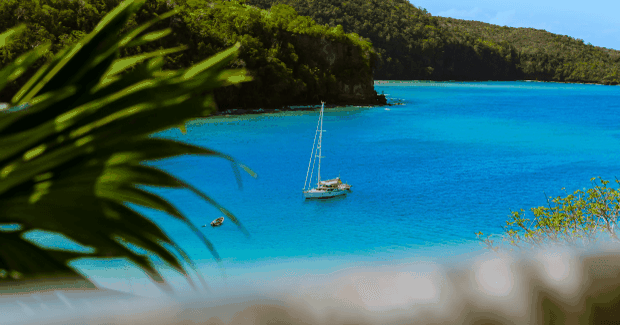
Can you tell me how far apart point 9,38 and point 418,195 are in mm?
20587

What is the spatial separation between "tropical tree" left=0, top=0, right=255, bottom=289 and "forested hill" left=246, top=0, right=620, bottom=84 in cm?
9701

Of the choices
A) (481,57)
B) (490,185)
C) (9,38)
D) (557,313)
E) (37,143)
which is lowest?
(490,185)

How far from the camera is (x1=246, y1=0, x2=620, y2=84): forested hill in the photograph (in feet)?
336

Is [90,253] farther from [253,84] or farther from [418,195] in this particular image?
[253,84]

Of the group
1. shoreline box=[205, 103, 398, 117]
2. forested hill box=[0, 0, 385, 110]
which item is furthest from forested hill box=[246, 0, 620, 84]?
shoreline box=[205, 103, 398, 117]

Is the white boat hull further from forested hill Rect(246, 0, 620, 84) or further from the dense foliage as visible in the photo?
the dense foliage

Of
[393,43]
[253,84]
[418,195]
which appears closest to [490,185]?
[418,195]

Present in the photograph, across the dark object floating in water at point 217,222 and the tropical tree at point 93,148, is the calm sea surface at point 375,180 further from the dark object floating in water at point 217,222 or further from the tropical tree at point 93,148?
the tropical tree at point 93,148

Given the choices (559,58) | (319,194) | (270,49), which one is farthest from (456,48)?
(319,194)

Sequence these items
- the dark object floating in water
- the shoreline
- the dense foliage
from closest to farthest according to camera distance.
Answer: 1. the dark object floating in water
2. the shoreline
3. the dense foliage

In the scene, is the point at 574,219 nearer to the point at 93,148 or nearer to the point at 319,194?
the point at 93,148

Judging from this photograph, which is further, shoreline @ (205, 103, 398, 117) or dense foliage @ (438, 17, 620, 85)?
dense foliage @ (438, 17, 620, 85)

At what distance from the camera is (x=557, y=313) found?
1.22 m

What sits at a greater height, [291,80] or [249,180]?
[291,80]
